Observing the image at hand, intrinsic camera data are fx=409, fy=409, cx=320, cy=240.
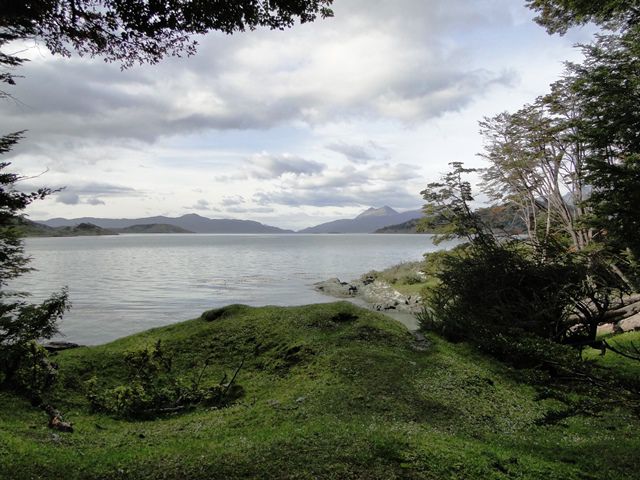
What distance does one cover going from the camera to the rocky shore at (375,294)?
31.6 meters

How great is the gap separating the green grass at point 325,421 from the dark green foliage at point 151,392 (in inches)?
12.2

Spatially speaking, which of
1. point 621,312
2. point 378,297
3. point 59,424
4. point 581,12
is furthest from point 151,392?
point 378,297

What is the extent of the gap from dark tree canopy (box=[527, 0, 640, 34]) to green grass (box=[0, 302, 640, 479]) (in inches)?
383

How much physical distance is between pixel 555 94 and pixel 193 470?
26.4 m

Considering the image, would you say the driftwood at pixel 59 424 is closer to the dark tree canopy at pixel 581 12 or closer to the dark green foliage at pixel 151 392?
the dark green foliage at pixel 151 392

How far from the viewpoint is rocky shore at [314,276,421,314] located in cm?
3163

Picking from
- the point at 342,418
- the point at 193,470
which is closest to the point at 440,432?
the point at 342,418

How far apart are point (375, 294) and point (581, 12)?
96.8ft

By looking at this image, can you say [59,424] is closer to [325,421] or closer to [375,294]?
[325,421]

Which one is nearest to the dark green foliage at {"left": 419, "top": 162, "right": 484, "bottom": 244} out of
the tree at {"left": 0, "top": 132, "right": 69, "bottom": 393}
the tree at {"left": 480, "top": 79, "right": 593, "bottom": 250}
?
the tree at {"left": 480, "top": 79, "right": 593, "bottom": 250}

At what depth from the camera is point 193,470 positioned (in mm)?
5258

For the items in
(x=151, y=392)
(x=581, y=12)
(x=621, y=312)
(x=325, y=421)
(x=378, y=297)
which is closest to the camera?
(x=325, y=421)

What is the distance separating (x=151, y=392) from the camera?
9102 millimetres

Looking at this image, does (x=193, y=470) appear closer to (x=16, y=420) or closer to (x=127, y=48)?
(x=16, y=420)
